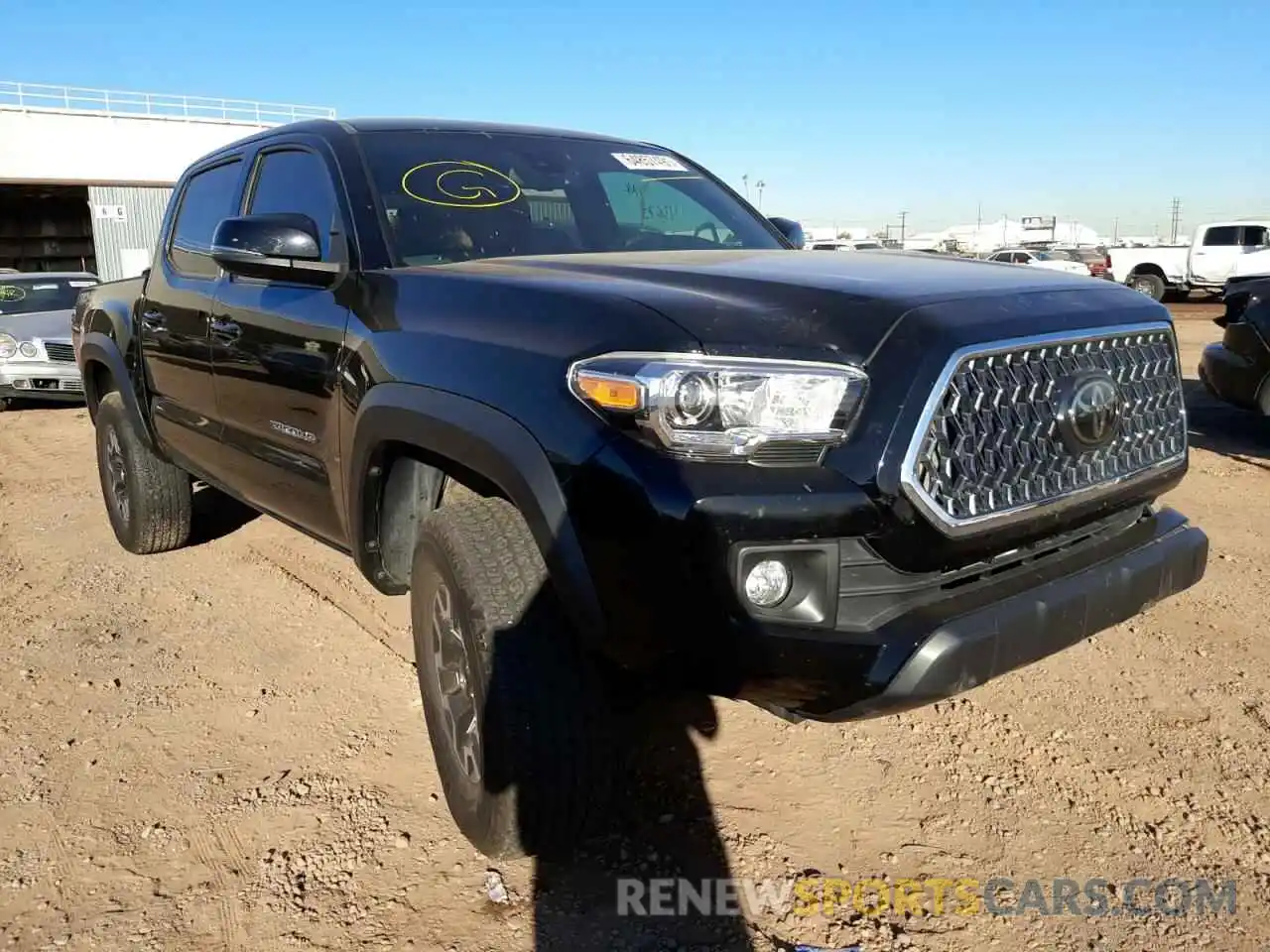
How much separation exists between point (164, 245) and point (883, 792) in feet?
12.5

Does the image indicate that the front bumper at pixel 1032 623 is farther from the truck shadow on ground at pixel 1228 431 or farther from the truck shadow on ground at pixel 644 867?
the truck shadow on ground at pixel 1228 431

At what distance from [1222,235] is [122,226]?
2886 cm

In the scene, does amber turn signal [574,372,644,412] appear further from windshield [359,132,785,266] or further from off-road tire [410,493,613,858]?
windshield [359,132,785,266]

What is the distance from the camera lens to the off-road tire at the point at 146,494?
15.8 ft

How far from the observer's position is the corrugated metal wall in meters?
29.1

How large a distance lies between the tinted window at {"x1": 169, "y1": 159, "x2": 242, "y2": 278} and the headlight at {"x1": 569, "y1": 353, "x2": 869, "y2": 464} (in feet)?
8.31

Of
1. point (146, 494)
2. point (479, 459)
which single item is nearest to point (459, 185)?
point (479, 459)

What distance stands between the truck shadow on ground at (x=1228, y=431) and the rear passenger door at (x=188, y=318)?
5.78m

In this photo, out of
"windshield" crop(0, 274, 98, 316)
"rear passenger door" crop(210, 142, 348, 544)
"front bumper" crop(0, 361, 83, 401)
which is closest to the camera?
"rear passenger door" crop(210, 142, 348, 544)

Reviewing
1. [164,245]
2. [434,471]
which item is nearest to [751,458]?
[434,471]

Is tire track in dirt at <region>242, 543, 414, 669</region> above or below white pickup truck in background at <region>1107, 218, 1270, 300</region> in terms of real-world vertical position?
below

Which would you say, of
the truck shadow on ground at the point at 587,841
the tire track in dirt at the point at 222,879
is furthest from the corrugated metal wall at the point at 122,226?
the truck shadow on ground at the point at 587,841

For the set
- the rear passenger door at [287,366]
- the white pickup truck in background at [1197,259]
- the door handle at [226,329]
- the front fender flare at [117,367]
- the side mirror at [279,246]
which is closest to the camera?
the side mirror at [279,246]

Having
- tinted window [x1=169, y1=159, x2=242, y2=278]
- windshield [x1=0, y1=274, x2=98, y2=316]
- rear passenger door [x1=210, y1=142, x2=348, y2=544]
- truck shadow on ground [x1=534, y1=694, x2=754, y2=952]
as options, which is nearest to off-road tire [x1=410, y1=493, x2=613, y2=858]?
truck shadow on ground [x1=534, y1=694, x2=754, y2=952]
